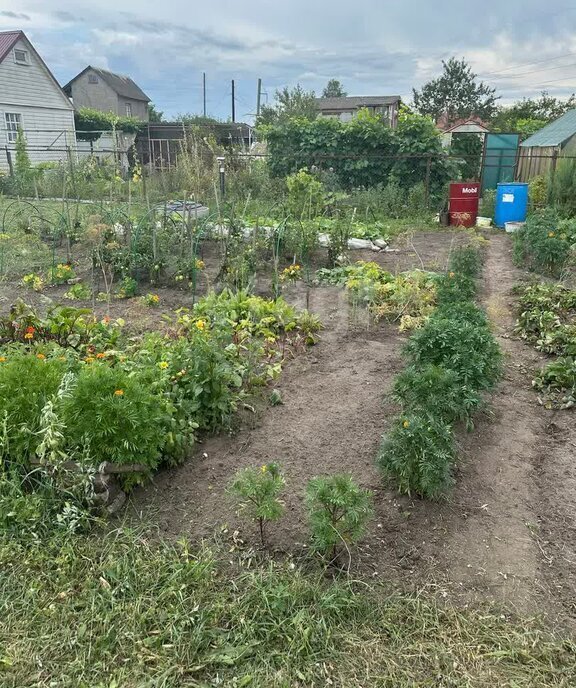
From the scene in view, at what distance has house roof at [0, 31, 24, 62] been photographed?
2216 centimetres

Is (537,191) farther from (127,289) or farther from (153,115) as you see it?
(153,115)

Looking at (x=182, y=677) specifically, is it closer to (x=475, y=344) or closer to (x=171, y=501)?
(x=171, y=501)

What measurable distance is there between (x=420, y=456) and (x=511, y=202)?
32.4 feet

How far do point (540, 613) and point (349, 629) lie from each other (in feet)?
2.59

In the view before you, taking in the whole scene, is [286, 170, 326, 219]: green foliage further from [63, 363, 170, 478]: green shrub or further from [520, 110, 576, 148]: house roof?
[520, 110, 576, 148]: house roof

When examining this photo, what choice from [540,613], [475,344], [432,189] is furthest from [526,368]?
[432,189]

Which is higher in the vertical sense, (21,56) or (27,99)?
(21,56)

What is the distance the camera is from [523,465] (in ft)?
10.9

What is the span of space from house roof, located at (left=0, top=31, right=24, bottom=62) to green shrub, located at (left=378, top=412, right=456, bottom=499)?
82.5 feet

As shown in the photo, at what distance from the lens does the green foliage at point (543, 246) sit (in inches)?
292

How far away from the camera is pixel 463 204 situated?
11.5m

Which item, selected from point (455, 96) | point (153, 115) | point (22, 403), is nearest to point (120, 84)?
point (153, 115)

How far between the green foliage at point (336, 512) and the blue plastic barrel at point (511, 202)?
10.3 m

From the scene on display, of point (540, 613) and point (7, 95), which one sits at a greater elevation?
point (7, 95)
